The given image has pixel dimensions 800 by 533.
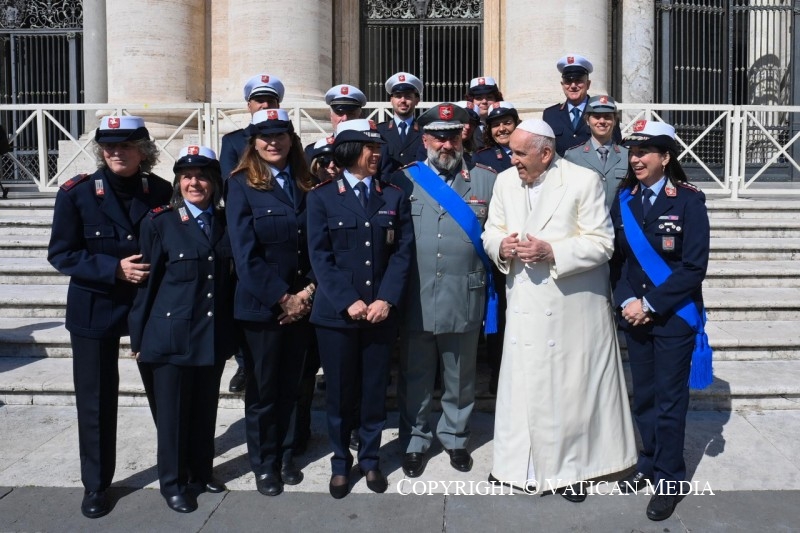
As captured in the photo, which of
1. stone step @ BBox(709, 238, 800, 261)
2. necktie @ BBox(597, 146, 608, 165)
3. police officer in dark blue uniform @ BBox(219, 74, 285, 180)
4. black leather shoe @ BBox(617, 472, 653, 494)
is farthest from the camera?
stone step @ BBox(709, 238, 800, 261)

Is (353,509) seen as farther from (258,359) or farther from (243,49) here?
(243,49)

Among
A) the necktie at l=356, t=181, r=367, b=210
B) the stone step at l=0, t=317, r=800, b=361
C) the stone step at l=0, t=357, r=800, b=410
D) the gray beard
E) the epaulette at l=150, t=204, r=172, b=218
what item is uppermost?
the gray beard

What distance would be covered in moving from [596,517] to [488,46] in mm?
9747

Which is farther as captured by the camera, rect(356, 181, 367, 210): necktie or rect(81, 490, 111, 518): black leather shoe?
rect(356, 181, 367, 210): necktie

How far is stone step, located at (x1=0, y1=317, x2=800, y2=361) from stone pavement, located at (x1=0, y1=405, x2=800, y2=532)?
1.26 m

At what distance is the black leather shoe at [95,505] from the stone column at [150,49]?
7.88 metres

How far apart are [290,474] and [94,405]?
3.77 ft

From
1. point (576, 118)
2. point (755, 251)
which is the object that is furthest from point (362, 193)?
point (755, 251)

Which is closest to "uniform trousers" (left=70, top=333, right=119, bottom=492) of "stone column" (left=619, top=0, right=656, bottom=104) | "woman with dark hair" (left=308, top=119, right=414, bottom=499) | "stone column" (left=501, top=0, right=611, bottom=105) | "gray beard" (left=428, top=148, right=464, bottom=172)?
"woman with dark hair" (left=308, top=119, right=414, bottom=499)

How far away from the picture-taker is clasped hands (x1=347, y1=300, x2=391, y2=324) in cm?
437

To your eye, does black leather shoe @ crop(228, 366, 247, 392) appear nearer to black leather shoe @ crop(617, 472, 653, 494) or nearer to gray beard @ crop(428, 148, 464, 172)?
gray beard @ crop(428, 148, 464, 172)

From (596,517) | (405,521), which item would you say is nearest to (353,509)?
(405,521)

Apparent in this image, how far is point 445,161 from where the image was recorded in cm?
474

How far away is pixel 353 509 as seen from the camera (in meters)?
4.32
